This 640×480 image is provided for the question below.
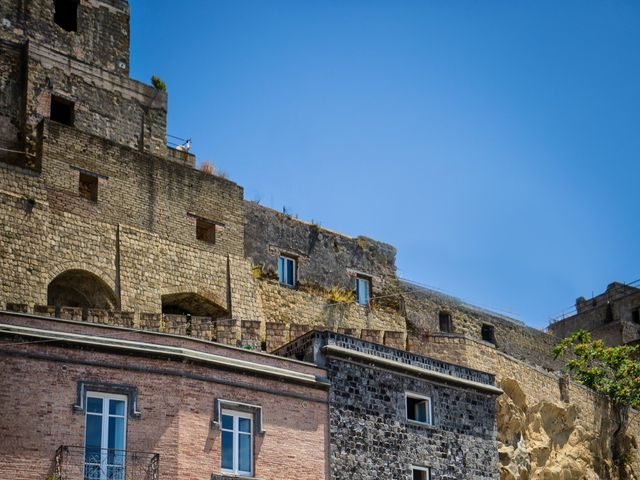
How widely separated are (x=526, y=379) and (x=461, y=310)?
775cm

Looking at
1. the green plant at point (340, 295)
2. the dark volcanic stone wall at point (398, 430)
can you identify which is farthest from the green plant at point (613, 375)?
the dark volcanic stone wall at point (398, 430)

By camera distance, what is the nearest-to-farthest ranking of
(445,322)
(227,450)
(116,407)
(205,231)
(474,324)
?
(116,407), (227,450), (205,231), (445,322), (474,324)

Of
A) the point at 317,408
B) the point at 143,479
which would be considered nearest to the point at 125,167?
the point at 317,408

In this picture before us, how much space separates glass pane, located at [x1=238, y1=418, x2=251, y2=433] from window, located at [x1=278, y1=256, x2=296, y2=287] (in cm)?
1368

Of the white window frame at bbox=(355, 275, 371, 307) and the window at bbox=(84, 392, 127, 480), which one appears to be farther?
the white window frame at bbox=(355, 275, 371, 307)

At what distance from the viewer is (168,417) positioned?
2623cm

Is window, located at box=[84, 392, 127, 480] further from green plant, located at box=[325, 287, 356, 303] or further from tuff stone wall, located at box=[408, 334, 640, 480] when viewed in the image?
green plant, located at box=[325, 287, 356, 303]

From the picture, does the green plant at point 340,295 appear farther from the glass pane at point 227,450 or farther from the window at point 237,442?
the glass pane at point 227,450

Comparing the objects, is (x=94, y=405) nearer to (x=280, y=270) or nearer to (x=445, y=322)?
(x=280, y=270)

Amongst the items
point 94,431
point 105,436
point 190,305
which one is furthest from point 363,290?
point 94,431

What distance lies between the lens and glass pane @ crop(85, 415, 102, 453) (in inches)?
993

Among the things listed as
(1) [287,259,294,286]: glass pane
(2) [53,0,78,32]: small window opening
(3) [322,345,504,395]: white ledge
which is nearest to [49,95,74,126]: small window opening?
(2) [53,0,78,32]: small window opening

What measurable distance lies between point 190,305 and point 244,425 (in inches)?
404

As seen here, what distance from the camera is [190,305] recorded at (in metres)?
37.5
